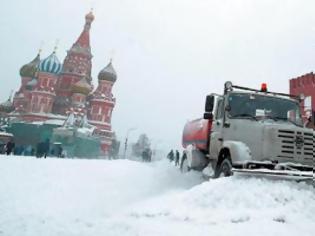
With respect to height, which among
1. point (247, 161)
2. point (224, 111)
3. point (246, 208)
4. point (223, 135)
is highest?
point (224, 111)

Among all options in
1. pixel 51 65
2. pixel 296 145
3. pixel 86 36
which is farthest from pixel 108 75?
pixel 296 145

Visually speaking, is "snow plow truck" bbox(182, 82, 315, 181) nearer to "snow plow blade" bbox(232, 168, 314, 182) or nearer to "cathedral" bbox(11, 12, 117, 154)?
"snow plow blade" bbox(232, 168, 314, 182)

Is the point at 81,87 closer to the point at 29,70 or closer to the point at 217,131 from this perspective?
the point at 29,70

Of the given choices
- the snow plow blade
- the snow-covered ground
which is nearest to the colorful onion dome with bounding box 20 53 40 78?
the snow-covered ground

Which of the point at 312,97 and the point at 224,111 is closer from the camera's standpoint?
the point at 224,111

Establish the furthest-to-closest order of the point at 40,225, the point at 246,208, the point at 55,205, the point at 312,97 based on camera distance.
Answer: the point at 312,97 < the point at 55,205 < the point at 246,208 < the point at 40,225

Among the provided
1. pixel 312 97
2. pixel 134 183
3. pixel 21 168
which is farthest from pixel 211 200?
pixel 312 97

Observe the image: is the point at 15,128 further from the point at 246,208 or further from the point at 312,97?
the point at 246,208

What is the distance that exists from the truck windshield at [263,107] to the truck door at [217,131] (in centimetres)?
44

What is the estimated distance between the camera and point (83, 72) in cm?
6450

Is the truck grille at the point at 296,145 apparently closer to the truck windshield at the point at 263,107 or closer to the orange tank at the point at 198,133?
the truck windshield at the point at 263,107

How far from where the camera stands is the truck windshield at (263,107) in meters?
9.05

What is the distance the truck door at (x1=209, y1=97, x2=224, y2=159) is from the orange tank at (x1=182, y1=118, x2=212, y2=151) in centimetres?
47

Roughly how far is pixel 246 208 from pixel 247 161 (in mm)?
1555
